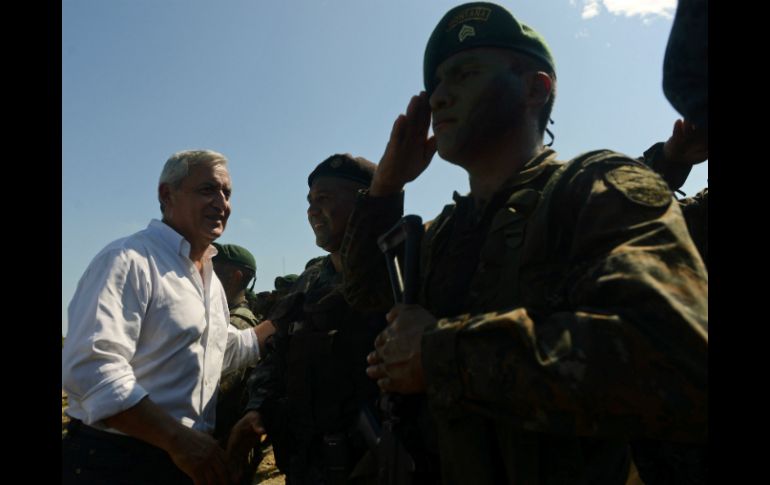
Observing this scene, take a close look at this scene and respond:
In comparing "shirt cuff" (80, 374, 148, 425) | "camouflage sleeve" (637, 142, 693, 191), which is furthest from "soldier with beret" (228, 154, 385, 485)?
"camouflage sleeve" (637, 142, 693, 191)

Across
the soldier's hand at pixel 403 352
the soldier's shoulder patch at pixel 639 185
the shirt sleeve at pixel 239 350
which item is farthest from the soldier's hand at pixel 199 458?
the soldier's shoulder patch at pixel 639 185

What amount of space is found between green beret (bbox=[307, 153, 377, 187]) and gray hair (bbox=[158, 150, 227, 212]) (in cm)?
88

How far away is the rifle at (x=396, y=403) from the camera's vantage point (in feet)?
6.94

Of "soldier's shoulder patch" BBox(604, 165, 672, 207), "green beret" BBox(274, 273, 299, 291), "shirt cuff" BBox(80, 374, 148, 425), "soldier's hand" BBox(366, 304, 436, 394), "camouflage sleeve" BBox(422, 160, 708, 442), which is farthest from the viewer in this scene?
"green beret" BBox(274, 273, 299, 291)

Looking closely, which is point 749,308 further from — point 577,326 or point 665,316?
point 577,326

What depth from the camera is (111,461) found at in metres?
2.89

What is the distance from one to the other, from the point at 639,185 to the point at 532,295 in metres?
0.50

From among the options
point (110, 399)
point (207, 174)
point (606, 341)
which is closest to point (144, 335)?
point (110, 399)

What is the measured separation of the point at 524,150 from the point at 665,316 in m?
1.19

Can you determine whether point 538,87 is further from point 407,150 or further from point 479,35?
point 407,150

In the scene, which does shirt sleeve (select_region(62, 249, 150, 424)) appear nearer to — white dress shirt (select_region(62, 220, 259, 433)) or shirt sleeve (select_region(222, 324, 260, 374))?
white dress shirt (select_region(62, 220, 259, 433))

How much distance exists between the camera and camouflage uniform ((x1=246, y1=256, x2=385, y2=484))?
3549 mm

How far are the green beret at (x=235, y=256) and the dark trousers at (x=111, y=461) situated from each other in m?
5.04

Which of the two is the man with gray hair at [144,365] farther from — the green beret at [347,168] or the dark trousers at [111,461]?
the green beret at [347,168]
